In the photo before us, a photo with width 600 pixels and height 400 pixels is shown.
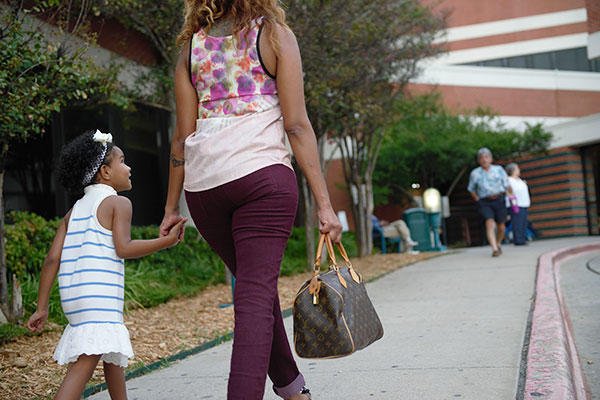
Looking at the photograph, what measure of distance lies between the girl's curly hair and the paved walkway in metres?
2.92

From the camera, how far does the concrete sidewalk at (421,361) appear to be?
13.4 feet

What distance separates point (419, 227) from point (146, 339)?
14439 millimetres

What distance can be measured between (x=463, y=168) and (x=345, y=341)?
2259 centimetres

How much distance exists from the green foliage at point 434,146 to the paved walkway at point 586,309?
459 inches

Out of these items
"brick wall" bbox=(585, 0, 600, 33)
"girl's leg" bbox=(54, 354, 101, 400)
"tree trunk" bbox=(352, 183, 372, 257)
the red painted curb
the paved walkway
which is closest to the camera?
"girl's leg" bbox=(54, 354, 101, 400)

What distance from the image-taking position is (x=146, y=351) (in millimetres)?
5719

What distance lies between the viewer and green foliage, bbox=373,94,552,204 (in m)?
24.0

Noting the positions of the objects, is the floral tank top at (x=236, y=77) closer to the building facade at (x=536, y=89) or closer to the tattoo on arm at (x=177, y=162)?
the tattoo on arm at (x=177, y=162)

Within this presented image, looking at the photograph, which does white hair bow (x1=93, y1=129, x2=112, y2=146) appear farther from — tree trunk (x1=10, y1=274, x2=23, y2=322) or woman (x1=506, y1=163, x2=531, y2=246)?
woman (x1=506, y1=163, x2=531, y2=246)

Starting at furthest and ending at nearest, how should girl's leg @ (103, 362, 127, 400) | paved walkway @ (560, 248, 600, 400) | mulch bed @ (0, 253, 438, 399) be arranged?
paved walkway @ (560, 248, 600, 400)
mulch bed @ (0, 253, 438, 399)
girl's leg @ (103, 362, 127, 400)

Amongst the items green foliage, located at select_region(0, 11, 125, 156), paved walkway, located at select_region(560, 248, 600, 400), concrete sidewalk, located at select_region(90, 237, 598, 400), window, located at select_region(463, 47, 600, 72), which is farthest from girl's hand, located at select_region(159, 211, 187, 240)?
window, located at select_region(463, 47, 600, 72)

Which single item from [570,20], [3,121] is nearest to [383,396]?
[3,121]

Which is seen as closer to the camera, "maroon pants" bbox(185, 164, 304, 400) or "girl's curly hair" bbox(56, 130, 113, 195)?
"maroon pants" bbox(185, 164, 304, 400)

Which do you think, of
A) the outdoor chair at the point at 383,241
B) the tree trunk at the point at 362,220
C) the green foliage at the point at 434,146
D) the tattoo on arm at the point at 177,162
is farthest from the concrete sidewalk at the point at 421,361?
the green foliage at the point at 434,146
